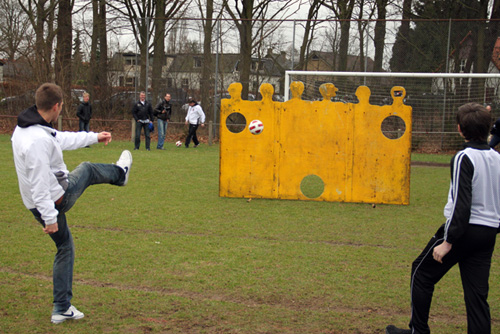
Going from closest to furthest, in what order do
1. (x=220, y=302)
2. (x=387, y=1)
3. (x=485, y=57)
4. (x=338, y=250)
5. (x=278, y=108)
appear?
(x=220, y=302), (x=338, y=250), (x=278, y=108), (x=485, y=57), (x=387, y=1)

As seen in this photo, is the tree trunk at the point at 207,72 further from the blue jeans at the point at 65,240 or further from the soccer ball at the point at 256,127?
the blue jeans at the point at 65,240

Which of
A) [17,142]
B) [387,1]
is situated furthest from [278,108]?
[387,1]

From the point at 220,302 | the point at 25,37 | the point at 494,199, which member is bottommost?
the point at 220,302

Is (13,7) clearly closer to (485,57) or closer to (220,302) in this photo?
(485,57)

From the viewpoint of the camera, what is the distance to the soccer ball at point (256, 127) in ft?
32.2

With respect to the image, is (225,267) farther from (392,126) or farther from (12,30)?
(12,30)

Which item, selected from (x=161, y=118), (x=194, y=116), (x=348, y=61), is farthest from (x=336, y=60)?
(x=161, y=118)

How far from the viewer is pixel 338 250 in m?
6.53

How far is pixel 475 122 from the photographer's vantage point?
345 centimetres

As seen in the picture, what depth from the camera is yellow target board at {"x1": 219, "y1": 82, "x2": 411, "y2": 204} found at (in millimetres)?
9633

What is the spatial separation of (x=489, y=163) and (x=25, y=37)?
26.7 m

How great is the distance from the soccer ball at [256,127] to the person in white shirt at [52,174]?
5.67 meters

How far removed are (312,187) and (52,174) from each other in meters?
8.16

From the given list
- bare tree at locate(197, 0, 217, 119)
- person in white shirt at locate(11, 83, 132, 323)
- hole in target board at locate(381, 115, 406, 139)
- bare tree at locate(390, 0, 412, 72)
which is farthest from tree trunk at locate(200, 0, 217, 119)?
person in white shirt at locate(11, 83, 132, 323)
